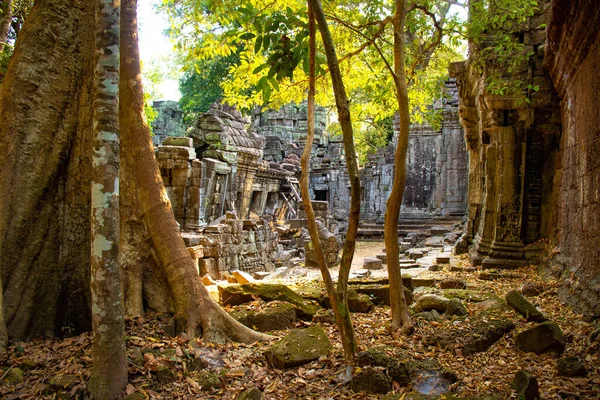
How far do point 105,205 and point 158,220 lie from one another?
115 centimetres

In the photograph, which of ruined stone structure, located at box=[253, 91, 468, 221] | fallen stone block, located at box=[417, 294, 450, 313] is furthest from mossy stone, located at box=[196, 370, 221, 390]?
ruined stone structure, located at box=[253, 91, 468, 221]

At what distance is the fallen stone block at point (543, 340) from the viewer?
3.44 metres

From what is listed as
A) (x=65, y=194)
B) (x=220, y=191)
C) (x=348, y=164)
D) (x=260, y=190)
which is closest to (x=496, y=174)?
(x=348, y=164)

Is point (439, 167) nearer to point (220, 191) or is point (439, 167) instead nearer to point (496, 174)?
point (220, 191)

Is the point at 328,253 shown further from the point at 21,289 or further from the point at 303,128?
the point at 303,128

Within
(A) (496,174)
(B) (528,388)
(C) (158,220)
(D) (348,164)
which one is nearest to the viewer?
(B) (528,388)

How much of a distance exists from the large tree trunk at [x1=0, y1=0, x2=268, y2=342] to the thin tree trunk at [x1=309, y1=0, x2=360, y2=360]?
1068mm

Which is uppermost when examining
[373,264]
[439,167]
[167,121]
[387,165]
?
[167,121]

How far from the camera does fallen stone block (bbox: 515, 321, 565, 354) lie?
3441 millimetres

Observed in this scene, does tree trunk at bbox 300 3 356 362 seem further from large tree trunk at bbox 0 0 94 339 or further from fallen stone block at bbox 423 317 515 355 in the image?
large tree trunk at bbox 0 0 94 339

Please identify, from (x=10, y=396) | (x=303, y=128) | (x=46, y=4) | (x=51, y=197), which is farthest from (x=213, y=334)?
(x=303, y=128)

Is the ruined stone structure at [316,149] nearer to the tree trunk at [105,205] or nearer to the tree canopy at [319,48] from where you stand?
the tree canopy at [319,48]

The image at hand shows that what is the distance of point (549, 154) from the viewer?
23.5 feet

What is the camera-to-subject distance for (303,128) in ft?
111
